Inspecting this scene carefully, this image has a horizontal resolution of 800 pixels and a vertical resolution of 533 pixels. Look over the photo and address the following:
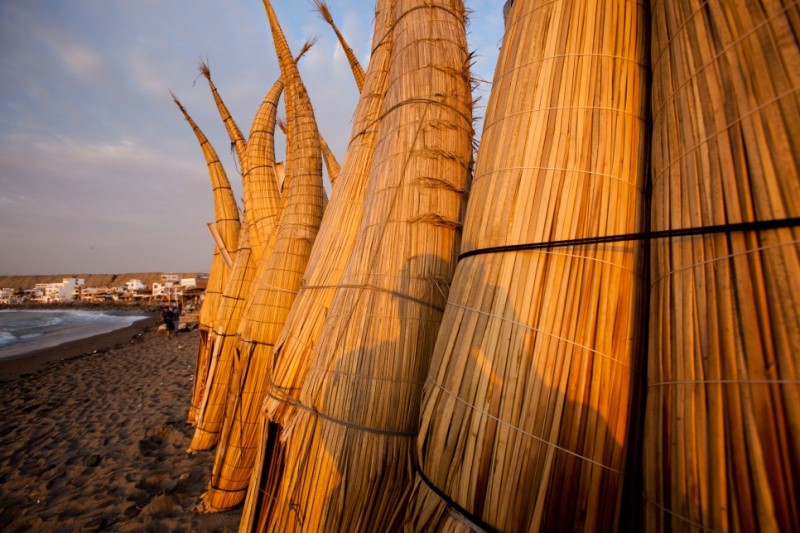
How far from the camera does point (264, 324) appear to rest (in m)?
2.72

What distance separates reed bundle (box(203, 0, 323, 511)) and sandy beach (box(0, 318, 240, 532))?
0.50 metres

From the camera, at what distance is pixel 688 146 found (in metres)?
0.78

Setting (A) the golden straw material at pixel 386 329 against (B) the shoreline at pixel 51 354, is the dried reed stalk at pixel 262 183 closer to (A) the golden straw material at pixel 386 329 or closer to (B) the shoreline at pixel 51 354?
(A) the golden straw material at pixel 386 329

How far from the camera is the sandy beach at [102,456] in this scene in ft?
10.4

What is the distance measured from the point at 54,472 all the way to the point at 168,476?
1.64 metres

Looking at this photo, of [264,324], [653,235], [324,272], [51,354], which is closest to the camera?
[653,235]

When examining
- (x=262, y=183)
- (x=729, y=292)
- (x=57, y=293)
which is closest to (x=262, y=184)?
(x=262, y=183)

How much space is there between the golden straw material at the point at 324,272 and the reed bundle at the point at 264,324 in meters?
0.79

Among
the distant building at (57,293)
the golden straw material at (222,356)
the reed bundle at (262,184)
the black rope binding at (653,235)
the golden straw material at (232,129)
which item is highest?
the golden straw material at (232,129)

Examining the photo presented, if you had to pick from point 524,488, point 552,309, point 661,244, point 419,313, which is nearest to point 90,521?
point 419,313

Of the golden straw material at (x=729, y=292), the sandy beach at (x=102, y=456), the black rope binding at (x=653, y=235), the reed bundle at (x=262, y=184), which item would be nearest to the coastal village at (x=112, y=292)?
the sandy beach at (x=102, y=456)

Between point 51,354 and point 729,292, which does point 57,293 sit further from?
point 729,292

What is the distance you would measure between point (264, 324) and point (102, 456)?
371cm

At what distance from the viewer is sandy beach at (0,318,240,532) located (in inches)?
125
